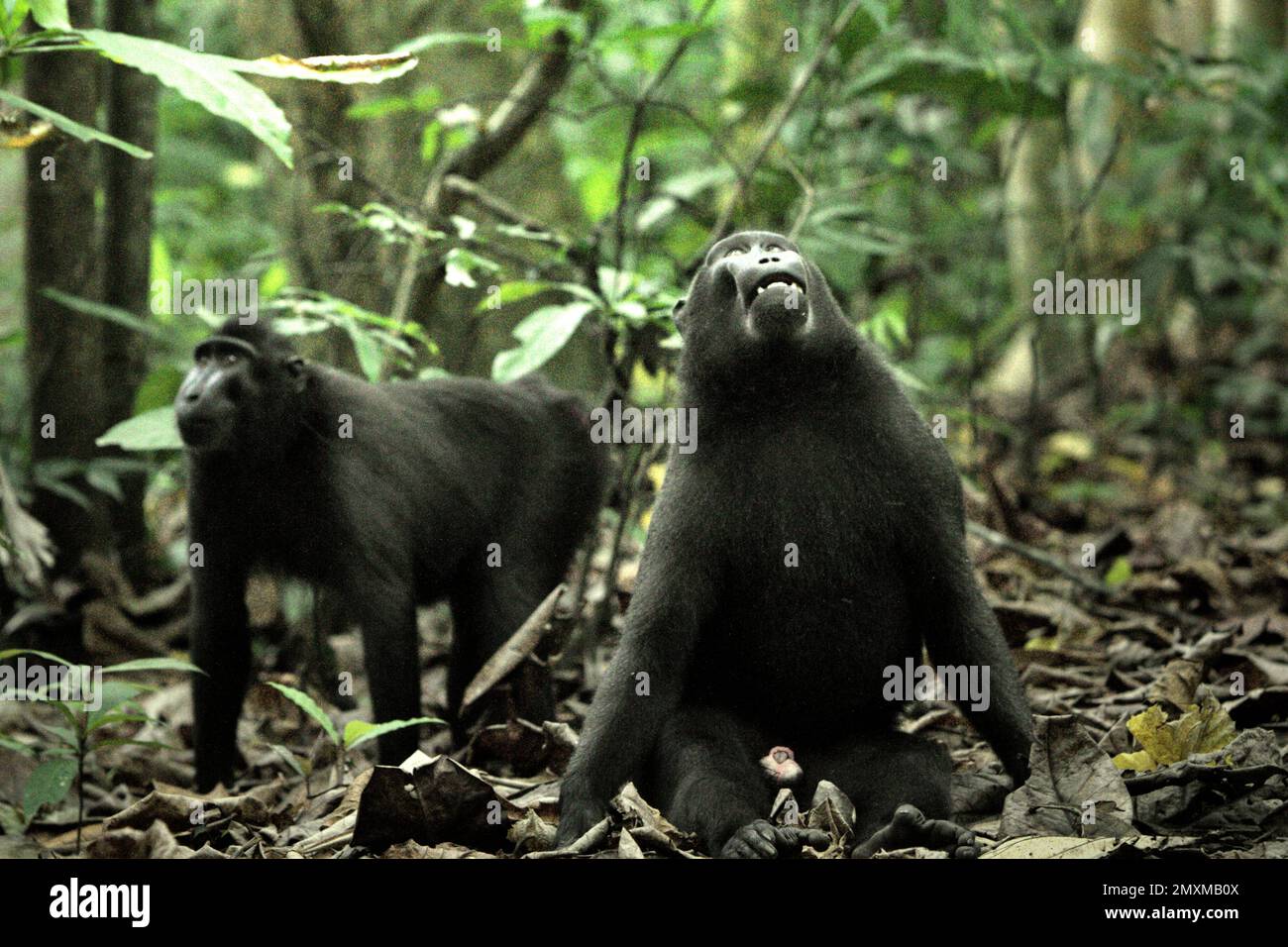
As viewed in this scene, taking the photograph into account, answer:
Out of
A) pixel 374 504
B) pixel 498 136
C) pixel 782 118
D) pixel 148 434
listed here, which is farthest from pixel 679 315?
pixel 498 136

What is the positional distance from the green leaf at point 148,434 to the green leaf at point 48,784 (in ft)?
5.10

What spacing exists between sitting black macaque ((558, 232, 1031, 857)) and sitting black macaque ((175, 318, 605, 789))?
5.11ft

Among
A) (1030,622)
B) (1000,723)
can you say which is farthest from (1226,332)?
(1000,723)

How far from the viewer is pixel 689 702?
4266mm

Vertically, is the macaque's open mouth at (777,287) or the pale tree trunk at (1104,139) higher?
the pale tree trunk at (1104,139)

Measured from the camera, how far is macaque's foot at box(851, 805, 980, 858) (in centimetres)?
349

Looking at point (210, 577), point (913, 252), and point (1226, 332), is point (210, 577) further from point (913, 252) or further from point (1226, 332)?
point (1226, 332)

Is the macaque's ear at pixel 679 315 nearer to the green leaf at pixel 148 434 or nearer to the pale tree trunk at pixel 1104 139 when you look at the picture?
the green leaf at pixel 148 434

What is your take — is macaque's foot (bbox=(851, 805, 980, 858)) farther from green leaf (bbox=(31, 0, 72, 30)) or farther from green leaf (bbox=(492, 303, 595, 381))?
green leaf (bbox=(31, 0, 72, 30))

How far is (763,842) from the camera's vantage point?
3.49m

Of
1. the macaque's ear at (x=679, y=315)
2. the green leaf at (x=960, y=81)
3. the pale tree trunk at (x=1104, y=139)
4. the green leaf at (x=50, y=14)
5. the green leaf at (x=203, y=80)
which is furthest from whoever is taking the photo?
the pale tree trunk at (x=1104, y=139)

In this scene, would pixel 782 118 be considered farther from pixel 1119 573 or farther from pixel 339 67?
pixel 339 67

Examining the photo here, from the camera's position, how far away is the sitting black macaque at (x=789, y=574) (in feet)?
13.2

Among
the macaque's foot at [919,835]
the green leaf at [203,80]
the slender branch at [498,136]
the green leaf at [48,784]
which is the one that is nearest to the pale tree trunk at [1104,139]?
the slender branch at [498,136]
